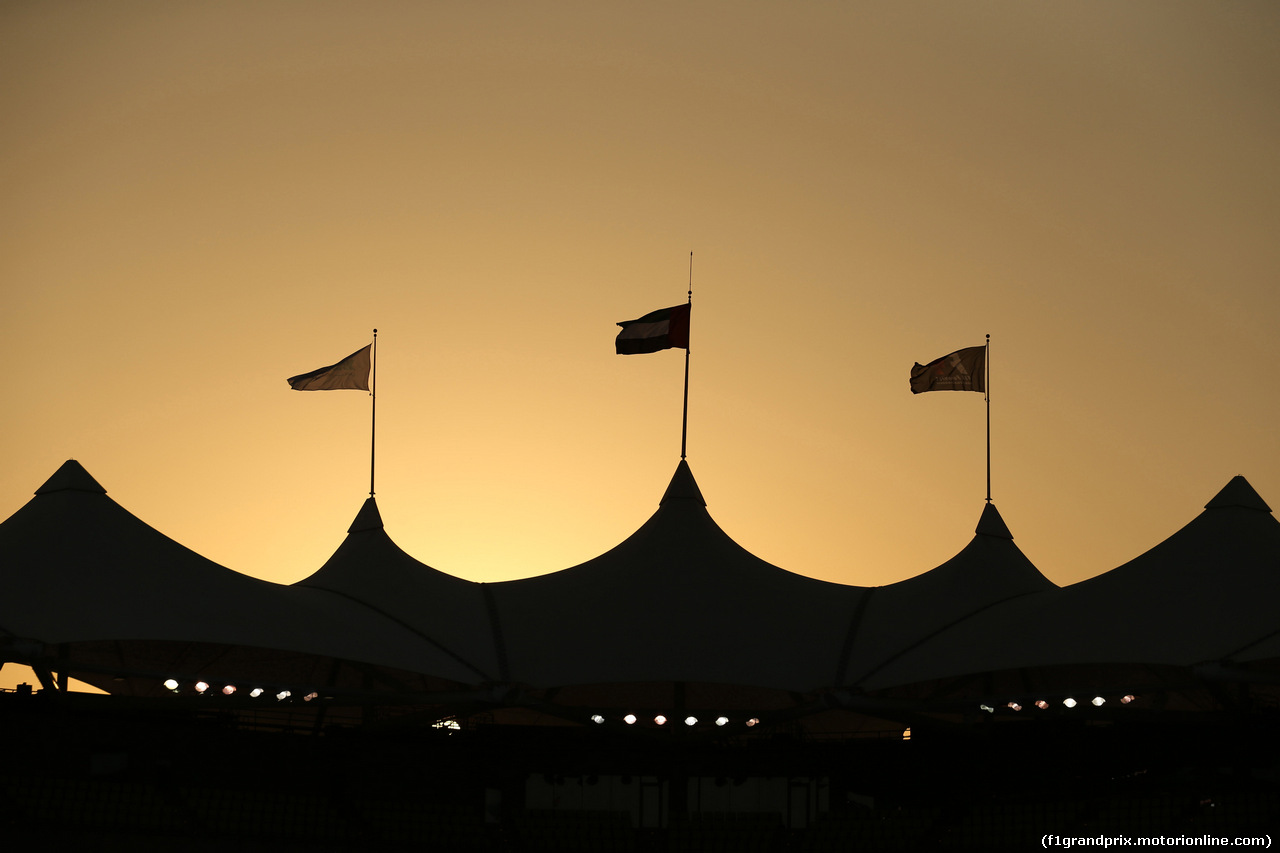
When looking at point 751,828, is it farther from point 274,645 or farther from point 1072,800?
point 274,645

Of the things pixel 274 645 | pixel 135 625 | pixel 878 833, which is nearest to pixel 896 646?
pixel 878 833

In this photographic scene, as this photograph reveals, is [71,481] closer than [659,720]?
Yes

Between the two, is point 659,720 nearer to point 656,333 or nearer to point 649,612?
point 649,612

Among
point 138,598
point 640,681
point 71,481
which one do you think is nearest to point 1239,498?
point 640,681

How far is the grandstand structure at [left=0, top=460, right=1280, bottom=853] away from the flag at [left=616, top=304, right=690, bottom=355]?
9.15 feet

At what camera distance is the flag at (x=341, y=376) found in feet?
86.0

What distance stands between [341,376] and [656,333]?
20.7 ft

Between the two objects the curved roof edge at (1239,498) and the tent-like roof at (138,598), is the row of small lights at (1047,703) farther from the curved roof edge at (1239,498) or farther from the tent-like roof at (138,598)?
the tent-like roof at (138,598)

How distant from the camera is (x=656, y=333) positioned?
26391mm

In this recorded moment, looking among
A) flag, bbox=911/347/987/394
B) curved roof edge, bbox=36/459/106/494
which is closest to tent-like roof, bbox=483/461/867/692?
flag, bbox=911/347/987/394

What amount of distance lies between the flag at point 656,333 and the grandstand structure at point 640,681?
279cm

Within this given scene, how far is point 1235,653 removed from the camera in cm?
1916

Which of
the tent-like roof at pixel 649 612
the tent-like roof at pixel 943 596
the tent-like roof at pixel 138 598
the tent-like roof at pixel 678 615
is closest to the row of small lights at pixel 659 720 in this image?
the tent-like roof at pixel 649 612

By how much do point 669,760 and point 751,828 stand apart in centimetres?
276
